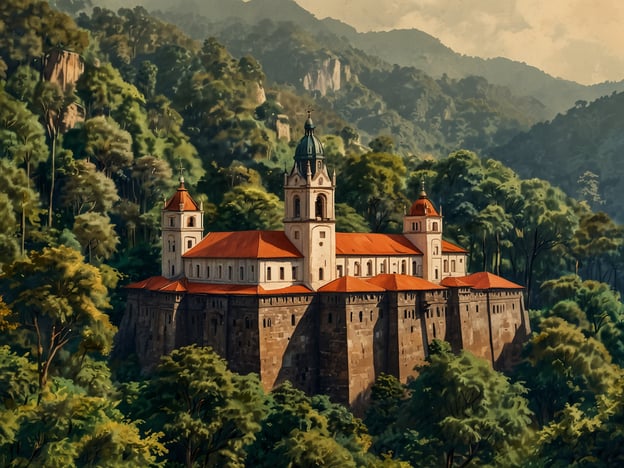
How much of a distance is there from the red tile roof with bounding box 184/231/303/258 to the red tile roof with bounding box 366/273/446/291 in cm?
751

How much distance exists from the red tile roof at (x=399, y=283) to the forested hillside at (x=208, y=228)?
528 cm

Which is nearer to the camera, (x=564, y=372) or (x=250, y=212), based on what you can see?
(x=564, y=372)

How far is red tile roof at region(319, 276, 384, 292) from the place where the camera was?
9362 cm

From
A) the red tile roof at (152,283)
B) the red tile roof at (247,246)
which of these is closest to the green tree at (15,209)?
the red tile roof at (152,283)

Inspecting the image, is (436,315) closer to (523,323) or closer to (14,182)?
(523,323)

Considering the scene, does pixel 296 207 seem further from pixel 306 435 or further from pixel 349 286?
pixel 306 435

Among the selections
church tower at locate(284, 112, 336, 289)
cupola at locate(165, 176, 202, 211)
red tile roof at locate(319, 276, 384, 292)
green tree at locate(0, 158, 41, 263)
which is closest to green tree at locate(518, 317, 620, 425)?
red tile roof at locate(319, 276, 384, 292)

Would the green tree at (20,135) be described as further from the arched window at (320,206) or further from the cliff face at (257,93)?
the cliff face at (257,93)

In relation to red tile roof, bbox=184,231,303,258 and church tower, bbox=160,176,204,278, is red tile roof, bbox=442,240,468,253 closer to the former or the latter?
red tile roof, bbox=184,231,303,258

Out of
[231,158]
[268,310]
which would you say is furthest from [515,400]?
[231,158]

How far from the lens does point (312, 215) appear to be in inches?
3809

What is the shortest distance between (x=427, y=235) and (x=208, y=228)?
2436 centimetres

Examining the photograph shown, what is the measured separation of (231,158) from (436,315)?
188 feet

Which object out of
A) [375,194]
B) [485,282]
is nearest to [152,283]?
[485,282]
